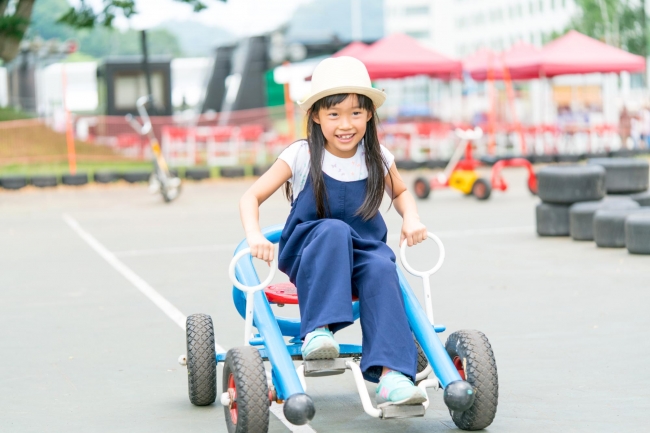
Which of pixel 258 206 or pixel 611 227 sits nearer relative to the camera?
pixel 258 206

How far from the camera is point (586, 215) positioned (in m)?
10.5

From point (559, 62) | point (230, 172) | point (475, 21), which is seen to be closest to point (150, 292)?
point (230, 172)

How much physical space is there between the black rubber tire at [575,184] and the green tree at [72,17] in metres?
14.7

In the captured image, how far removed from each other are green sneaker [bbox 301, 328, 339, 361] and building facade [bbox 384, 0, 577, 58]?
286 ft

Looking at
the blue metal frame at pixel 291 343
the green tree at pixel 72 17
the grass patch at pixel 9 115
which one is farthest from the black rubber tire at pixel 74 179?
the blue metal frame at pixel 291 343

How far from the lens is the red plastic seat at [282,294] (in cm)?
454

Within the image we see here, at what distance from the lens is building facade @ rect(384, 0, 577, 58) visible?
4038 inches

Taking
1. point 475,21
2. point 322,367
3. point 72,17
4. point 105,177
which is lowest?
point 105,177

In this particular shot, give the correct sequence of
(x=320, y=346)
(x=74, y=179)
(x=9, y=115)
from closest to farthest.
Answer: (x=320, y=346)
(x=74, y=179)
(x=9, y=115)

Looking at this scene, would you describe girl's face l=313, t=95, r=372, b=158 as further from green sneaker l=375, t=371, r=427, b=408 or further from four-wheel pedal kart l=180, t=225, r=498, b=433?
green sneaker l=375, t=371, r=427, b=408

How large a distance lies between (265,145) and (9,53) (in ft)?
21.4

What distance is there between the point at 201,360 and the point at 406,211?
3.42 ft

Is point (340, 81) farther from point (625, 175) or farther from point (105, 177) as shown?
point (105, 177)

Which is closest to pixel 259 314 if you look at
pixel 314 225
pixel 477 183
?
pixel 314 225
